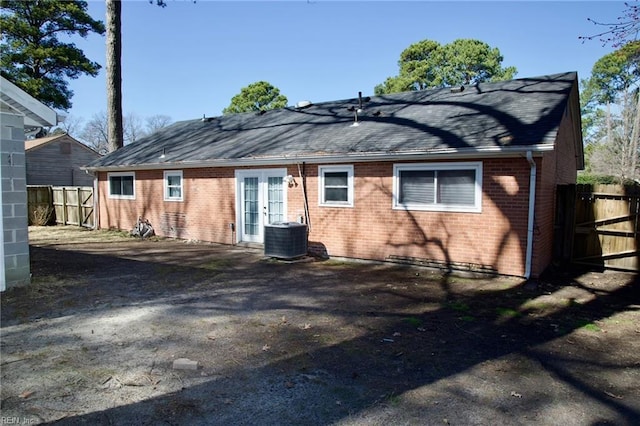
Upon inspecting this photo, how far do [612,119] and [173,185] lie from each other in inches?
1420

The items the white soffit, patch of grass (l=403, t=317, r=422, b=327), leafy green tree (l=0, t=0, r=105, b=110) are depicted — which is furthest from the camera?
leafy green tree (l=0, t=0, r=105, b=110)

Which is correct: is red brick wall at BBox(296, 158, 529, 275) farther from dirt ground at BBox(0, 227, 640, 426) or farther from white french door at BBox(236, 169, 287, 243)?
white french door at BBox(236, 169, 287, 243)

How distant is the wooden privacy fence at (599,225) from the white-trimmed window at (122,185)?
1405 cm

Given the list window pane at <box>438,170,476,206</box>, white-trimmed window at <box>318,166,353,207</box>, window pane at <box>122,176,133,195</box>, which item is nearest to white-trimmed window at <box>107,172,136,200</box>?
window pane at <box>122,176,133,195</box>

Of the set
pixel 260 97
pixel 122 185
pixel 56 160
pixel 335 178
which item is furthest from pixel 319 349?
pixel 260 97

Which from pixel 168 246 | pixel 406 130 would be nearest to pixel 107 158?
pixel 168 246

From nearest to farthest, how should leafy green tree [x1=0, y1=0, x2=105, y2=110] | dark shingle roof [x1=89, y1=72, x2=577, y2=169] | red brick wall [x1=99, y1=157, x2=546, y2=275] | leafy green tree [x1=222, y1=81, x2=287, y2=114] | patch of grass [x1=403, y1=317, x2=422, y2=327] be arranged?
patch of grass [x1=403, y1=317, x2=422, y2=327] < red brick wall [x1=99, y1=157, x2=546, y2=275] < dark shingle roof [x1=89, y1=72, x2=577, y2=169] < leafy green tree [x1=0, y1=0, x2=105, y2=110] < leafy green tree [x1=222, y1=81, x2=287, y2=114]

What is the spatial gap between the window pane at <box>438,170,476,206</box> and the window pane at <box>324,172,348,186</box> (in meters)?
2.38

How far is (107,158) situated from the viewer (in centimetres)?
1705

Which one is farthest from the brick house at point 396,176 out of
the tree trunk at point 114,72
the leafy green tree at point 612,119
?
the leafy green tree at point 612,119

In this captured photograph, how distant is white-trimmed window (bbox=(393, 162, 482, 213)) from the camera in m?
8.41

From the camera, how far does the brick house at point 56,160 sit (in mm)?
29547

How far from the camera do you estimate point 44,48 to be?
23531mm

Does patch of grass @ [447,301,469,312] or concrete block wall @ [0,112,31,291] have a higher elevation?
concrete block wall @ [0,112,31,291]
